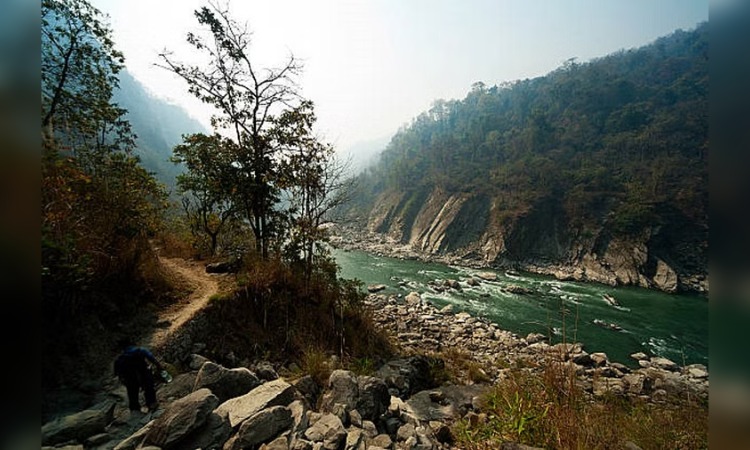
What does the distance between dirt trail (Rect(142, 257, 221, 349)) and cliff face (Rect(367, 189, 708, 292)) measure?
28849 mm

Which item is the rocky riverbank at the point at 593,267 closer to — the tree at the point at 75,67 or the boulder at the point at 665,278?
the boulder at the point at 665,278

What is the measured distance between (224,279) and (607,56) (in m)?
102

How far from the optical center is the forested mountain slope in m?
29.1

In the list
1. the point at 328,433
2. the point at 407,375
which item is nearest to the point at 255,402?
the point at 328,433

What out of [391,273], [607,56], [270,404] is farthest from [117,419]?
[607,56]

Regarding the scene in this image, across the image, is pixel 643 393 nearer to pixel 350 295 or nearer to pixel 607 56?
pixel 350 295

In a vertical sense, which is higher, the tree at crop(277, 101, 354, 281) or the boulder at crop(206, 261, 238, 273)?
the tree at crop(277, 101, 354, 281)

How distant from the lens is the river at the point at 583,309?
1387cm

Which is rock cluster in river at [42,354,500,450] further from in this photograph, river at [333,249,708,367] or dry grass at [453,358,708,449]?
river at [333,249,708,367]

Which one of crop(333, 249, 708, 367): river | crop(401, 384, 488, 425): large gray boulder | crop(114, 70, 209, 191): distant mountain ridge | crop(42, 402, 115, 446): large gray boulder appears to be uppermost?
crop(114, 70, 209, 191): distant mountain ridge

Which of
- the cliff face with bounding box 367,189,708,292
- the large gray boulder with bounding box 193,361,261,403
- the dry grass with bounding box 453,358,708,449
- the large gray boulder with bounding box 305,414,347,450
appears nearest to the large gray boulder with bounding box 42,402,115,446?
the large gray boulder with bounding box 193,361,261,403

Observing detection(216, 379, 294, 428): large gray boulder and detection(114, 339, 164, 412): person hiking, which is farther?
detection(114, 339, 164, 412): person hiking

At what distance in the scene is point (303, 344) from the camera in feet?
23.1

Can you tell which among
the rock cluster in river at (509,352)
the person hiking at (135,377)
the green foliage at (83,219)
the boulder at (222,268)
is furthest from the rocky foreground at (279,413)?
the boulder at (222,268)
